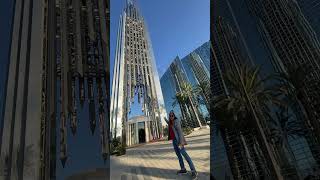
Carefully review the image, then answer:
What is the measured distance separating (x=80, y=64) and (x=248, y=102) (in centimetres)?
1279

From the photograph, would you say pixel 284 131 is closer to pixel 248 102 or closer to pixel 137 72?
pixel 248 102

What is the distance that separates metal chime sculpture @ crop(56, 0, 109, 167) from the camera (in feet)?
4.58

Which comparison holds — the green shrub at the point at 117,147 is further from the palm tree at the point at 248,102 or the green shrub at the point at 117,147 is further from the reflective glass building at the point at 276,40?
the reflective glass building at the point at 276,40

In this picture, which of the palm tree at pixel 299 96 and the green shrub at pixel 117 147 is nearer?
the green shrub at pixel 117 147

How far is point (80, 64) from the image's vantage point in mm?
1451

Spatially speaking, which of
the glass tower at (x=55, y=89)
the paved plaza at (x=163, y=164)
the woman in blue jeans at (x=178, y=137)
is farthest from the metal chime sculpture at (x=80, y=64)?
the woman in blue jeans at (x=178, y=137)

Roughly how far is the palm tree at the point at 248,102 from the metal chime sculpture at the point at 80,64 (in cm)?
1175

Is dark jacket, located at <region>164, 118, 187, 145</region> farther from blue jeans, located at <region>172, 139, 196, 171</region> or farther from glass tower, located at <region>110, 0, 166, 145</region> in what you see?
glass tower, located at <region>110, 0, 166, 145</region>

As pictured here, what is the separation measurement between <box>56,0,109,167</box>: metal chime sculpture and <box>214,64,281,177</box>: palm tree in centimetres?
1175

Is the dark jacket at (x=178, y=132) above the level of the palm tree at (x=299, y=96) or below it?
below

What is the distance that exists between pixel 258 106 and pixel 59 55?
14.1 m

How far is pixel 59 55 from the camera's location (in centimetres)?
142

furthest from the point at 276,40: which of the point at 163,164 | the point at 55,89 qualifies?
the point at 55,89

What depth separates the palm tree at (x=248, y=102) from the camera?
12.4 meters
